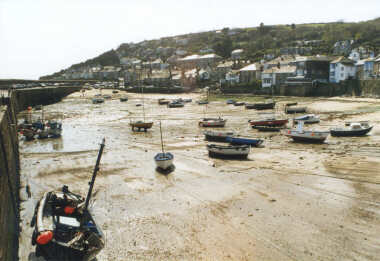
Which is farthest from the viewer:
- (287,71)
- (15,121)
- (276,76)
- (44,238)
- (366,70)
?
(276,76)

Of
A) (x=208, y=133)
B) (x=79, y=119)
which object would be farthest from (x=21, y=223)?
(x=79, y=119)

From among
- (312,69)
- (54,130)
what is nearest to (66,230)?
(54,130)

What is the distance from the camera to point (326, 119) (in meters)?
46.5

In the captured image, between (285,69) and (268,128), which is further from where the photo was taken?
(285,69)

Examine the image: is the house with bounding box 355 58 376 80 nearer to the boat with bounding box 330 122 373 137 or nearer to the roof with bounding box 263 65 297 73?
the roof with bounding box 263 65 297 73

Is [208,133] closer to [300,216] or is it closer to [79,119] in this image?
[300,216]

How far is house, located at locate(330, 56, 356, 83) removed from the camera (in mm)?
76625

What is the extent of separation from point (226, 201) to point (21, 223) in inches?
445

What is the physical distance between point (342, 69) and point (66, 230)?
79567 mm

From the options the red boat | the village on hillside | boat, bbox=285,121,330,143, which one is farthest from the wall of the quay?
the village on hillside

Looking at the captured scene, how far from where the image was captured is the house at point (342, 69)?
76.6 meters

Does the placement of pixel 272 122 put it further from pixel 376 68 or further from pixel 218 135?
pixel 376 68

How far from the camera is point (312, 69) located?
83.2 meters

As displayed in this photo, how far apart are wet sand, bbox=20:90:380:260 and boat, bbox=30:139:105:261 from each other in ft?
5.09
